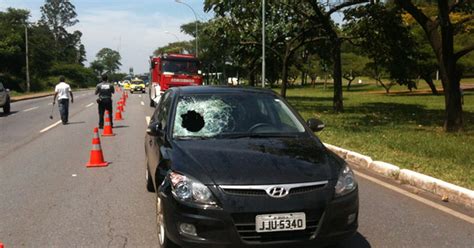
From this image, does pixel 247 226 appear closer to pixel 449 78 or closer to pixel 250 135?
pixel 250 135

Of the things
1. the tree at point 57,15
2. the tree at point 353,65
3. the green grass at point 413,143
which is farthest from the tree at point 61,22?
the green grass at point 413,143

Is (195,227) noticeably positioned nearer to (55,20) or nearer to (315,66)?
(315,66)

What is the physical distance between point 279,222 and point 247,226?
0.80ft

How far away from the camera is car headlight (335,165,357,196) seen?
14.0 feet

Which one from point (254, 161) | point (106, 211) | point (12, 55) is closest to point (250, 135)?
point (254, 161)

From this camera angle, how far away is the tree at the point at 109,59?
179 metres

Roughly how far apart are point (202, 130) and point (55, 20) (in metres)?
124

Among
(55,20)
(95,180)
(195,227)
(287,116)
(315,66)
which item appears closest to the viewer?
(195,227)

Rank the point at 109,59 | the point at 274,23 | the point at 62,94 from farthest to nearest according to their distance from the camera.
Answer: the point at 109,59, the point at 274,23, the point at 62,94

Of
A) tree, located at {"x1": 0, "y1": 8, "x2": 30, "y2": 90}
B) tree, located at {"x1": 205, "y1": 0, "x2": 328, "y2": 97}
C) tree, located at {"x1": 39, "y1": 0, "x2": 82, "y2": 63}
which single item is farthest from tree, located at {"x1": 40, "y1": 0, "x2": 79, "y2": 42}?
tree, located at {"x1": 205, "y1": 0, "x2": 328, "y2": 97}

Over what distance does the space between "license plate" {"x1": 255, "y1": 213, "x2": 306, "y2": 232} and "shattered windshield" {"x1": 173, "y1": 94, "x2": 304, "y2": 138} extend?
1.37m

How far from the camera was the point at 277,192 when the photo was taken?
402 centimetres

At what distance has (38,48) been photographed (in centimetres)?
8106

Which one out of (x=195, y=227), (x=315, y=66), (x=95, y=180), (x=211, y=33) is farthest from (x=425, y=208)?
(x=315, y=66)
